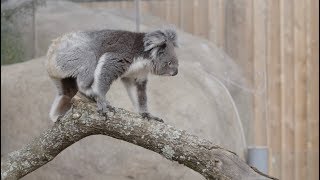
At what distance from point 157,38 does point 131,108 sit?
129 centimetres

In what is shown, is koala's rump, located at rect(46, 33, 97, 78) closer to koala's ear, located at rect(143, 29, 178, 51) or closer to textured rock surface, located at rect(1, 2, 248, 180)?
koala's ear, located at rect(143, 29, 178, 51)

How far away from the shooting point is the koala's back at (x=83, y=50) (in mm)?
3875

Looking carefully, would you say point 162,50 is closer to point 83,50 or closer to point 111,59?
point 111,59

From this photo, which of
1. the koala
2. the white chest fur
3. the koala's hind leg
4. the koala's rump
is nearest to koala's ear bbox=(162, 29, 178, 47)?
the koala

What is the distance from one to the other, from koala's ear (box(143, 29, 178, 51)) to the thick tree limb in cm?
53

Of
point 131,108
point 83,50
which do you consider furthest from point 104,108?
point 131,108

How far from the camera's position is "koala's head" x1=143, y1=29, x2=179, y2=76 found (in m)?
3.87

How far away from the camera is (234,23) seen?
564 centimetres

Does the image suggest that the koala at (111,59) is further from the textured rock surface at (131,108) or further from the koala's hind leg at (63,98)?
the textured rock surface at (131,108)

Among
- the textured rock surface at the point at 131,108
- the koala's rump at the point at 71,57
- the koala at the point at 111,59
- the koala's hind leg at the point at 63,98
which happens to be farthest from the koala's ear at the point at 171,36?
the textured rock surface at the point at 131,108

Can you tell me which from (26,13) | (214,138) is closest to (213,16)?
(214,138)

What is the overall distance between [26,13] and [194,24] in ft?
5.74

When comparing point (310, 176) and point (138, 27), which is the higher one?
point (138, 27)

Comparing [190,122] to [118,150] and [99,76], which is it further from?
[99,76]
